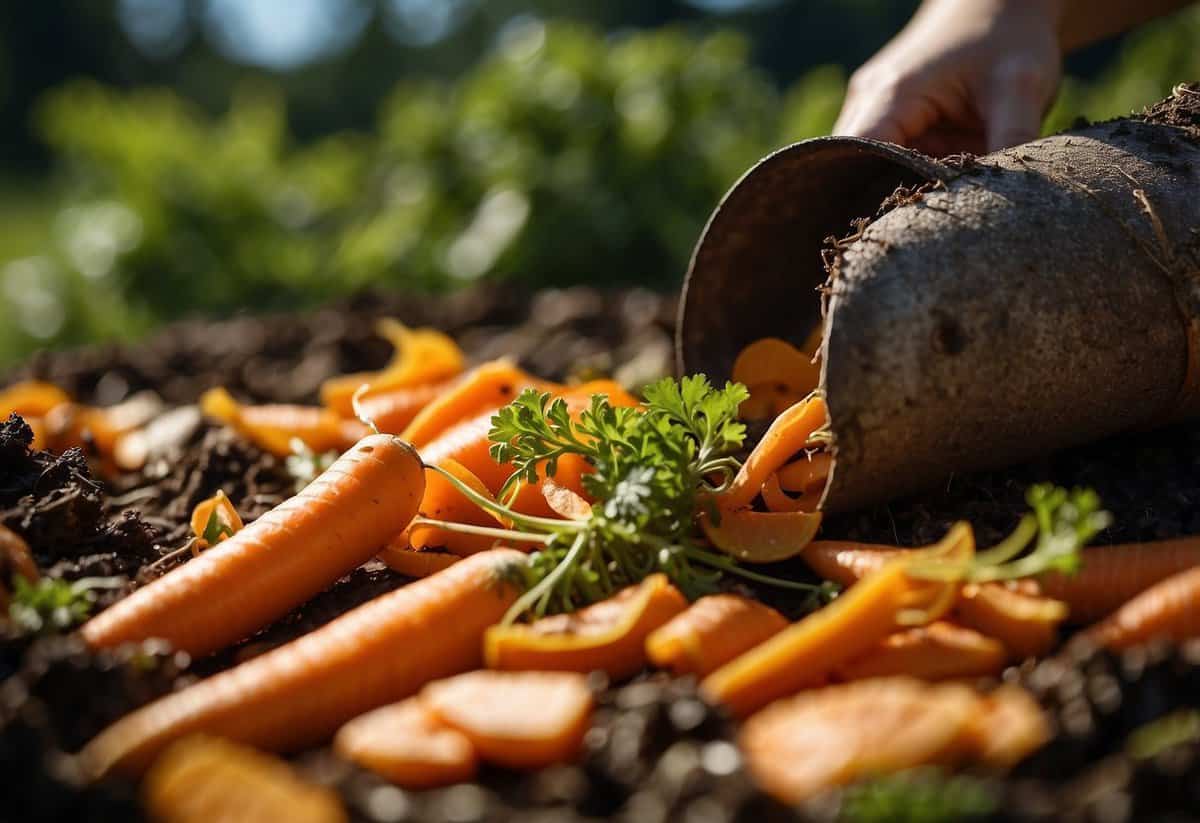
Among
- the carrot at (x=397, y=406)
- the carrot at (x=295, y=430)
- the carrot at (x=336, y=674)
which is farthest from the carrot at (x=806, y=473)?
the carrot at (x=295, y=430)

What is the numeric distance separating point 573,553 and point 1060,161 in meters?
1.59

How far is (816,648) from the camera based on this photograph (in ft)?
7.28

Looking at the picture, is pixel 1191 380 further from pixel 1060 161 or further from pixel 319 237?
pixel 319 237

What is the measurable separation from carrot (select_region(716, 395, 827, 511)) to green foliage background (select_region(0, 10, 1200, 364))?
5.23 m

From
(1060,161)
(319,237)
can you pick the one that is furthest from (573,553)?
(319,237)

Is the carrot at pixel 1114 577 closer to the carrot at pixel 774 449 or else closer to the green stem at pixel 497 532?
the carrot at pixel 774 449

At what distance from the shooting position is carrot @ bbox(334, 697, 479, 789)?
201 centimetres

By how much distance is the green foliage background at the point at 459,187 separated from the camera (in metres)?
8.17

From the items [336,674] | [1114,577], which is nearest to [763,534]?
[1114,577]

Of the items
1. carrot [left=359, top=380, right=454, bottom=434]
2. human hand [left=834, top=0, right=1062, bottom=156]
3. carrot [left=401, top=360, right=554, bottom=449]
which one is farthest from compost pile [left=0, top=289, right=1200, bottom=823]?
human hand [left=834, top=0, right=1062, bottom=156]

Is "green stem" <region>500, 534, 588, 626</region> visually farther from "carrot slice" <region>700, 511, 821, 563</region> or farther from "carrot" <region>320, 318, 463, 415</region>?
"carrot" <region>320, 318, 463, 415</region>

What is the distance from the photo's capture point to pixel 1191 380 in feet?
9.61

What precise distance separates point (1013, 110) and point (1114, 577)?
179cm

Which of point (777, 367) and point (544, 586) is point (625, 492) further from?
point (777, 367)
